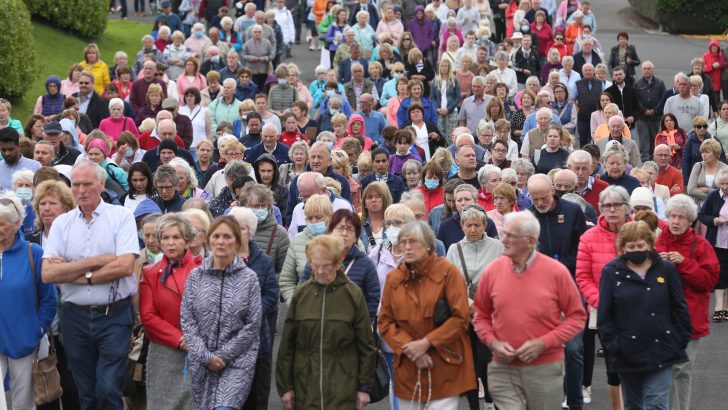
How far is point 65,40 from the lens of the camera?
33.0 m

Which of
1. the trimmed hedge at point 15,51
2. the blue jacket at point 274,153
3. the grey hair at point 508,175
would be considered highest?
the grey hair at point 508,175

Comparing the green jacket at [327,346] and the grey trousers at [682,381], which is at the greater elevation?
the green jacket at [327,346]

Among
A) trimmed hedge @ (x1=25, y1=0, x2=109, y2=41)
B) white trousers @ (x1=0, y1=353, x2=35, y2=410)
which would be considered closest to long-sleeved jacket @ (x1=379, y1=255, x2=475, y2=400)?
white trousers @ (x1=0, y1=353, x2=35, y2=410)

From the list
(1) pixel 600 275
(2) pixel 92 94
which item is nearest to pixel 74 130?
(2) pixel 92 94

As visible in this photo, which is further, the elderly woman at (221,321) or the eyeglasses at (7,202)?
the eyeglasses at (7,202)

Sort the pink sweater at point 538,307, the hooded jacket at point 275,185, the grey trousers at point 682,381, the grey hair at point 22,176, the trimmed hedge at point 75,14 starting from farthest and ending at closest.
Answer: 1. the trimmed hedge at point 75,14
2. the hooded jacket at point 275,185
3. the grey hair at point 22,176
4. the grey trousers at point 682,381
5. the pink sweater at point 538,307

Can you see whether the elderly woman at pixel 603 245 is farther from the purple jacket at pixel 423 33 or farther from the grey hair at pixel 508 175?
the purple jacket at pixel 423 33

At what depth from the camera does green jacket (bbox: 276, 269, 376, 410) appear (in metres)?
9.51

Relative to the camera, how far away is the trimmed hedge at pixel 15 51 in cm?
2472

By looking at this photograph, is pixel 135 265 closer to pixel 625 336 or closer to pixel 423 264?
pixel 423 264

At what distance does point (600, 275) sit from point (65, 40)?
968 inches

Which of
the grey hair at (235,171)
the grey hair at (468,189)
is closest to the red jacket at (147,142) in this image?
the grey hair at (235,171)

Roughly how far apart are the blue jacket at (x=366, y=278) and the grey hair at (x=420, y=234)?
900mm

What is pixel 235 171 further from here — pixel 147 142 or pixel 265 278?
pixel 147 142
